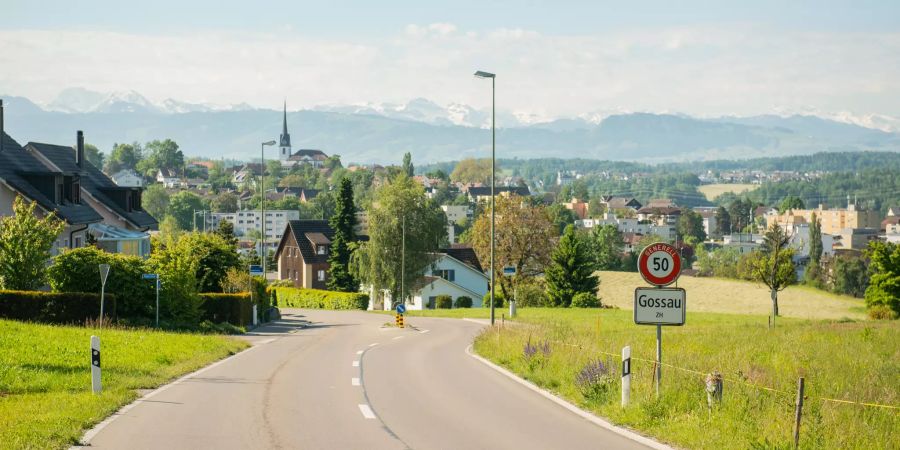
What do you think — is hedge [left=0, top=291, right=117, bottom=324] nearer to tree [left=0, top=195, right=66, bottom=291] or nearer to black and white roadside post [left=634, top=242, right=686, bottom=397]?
tree [left=0, top=195, right=66, bottom=291]

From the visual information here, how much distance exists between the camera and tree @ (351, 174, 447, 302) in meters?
78.1

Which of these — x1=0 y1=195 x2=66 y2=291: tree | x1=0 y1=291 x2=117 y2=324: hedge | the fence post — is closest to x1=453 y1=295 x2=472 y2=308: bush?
x1=0 y1=195 x2=66 y2=291: tree

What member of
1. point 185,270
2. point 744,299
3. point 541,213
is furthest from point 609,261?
point 185,270

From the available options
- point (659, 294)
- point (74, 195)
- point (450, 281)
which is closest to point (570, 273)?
point (450, 281)

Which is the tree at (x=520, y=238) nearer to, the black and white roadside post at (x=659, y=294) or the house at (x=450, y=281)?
the house at (x=450, y=281)

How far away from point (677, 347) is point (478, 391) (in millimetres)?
10088

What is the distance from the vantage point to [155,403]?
16828mm

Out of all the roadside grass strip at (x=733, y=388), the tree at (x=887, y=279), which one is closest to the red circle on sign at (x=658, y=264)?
the roadside grass strip at (x=733, y=388)

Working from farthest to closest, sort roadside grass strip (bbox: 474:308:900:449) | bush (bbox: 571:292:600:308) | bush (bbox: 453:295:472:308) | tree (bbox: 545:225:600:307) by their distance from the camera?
bush (bbox: 453:295:472:308) < tree (bbox: 545:225:600:307) < bush (bbox: 571:292:600:308) < roadside grass strip (bbox: 474:308:900:449)

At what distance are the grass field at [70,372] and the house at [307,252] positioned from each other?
6778cm

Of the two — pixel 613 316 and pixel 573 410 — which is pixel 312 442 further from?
pixel 613 316

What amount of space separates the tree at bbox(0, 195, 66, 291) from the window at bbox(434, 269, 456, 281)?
55698 millimetres

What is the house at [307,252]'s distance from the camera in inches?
3927

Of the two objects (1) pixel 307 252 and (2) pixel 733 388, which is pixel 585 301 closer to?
(1) pixel 307 252
